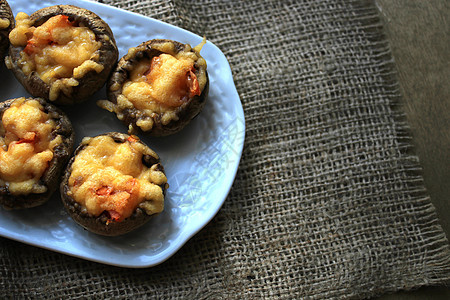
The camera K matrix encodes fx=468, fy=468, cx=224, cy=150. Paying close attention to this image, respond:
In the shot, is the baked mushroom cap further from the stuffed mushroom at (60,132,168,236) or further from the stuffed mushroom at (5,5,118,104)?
the stuffed mushroom at (60,132,168,236)

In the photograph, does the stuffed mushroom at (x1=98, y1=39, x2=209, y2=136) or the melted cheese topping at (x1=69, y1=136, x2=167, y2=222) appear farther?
the stuffed mushroom at (x1=98, y1=39, x2=209, y2=136)

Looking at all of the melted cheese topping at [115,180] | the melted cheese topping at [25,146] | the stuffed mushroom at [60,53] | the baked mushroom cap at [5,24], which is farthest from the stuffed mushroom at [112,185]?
the baked mushroom cap at [5,24]

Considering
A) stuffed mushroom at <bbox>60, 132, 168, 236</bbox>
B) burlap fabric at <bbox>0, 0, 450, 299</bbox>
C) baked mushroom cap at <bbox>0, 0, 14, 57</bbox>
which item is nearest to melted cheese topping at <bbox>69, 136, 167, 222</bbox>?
stuffed mushroom at <bbox>60, 132, 168, 236</bbox>

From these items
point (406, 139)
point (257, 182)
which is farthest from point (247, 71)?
point (406, 139)

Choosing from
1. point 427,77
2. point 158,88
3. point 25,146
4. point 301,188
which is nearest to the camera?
point 25,146

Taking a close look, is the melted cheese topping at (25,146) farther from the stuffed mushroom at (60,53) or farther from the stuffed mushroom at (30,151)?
the stuffed mushroom at (60,53)

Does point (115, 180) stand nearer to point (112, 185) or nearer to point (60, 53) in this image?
point (112, 185)

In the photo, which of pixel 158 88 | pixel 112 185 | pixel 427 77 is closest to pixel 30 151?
pixel 112 185

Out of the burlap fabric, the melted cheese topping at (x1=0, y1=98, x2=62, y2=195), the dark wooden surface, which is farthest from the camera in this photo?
the dark wooden surface
